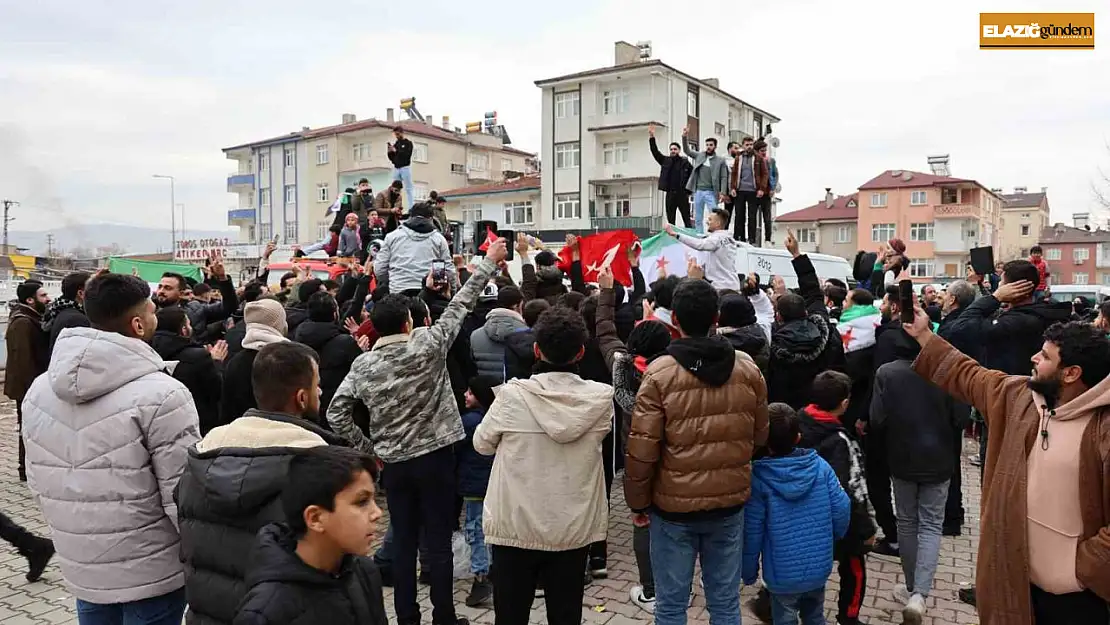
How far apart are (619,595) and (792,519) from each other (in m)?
1.70

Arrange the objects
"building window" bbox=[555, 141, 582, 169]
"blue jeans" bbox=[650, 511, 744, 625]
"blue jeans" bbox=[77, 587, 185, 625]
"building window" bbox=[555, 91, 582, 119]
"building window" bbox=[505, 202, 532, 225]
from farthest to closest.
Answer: "building window" bbox=[505, 202, 532, 225] < "building window" bbox=[555, 141, 582, 169] < "building window" bbox=[555, 91, 582, 119] < "blue jeans" bbox=[650, 511, 744, 625] < "blue jeans" bbox=[77, 587, 185, 625]

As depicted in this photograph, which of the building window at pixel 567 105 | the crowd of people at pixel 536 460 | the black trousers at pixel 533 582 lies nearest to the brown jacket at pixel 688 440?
the crowd of people at pixel 536 460

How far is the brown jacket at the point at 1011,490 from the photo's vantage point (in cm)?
279

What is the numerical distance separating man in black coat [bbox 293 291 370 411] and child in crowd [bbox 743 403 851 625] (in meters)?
3.05

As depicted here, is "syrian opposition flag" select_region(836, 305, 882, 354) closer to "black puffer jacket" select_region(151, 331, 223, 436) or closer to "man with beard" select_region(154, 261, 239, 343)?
"black puffer jacket" select_region(151, 331, 223, 436)

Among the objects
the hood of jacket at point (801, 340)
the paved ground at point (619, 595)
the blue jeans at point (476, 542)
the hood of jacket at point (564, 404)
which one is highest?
the hood of jacket at point (801, 340)

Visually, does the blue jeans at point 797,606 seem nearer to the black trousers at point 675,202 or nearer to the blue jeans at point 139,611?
the blue jeans at point 139,611

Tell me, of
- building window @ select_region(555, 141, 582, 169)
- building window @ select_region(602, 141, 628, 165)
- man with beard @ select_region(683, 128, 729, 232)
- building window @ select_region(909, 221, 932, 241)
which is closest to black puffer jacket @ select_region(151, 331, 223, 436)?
man with beard @ select_region(683, 128, 729, 232)

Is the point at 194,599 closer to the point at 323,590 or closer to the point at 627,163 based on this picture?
the point at 323,590

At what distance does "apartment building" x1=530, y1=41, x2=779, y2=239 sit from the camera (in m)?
45.7

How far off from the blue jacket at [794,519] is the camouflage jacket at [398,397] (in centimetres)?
181

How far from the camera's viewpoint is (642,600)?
4.89m

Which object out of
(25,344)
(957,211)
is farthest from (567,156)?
(25,344)

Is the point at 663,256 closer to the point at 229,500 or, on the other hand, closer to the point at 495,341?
the point at 495,341
